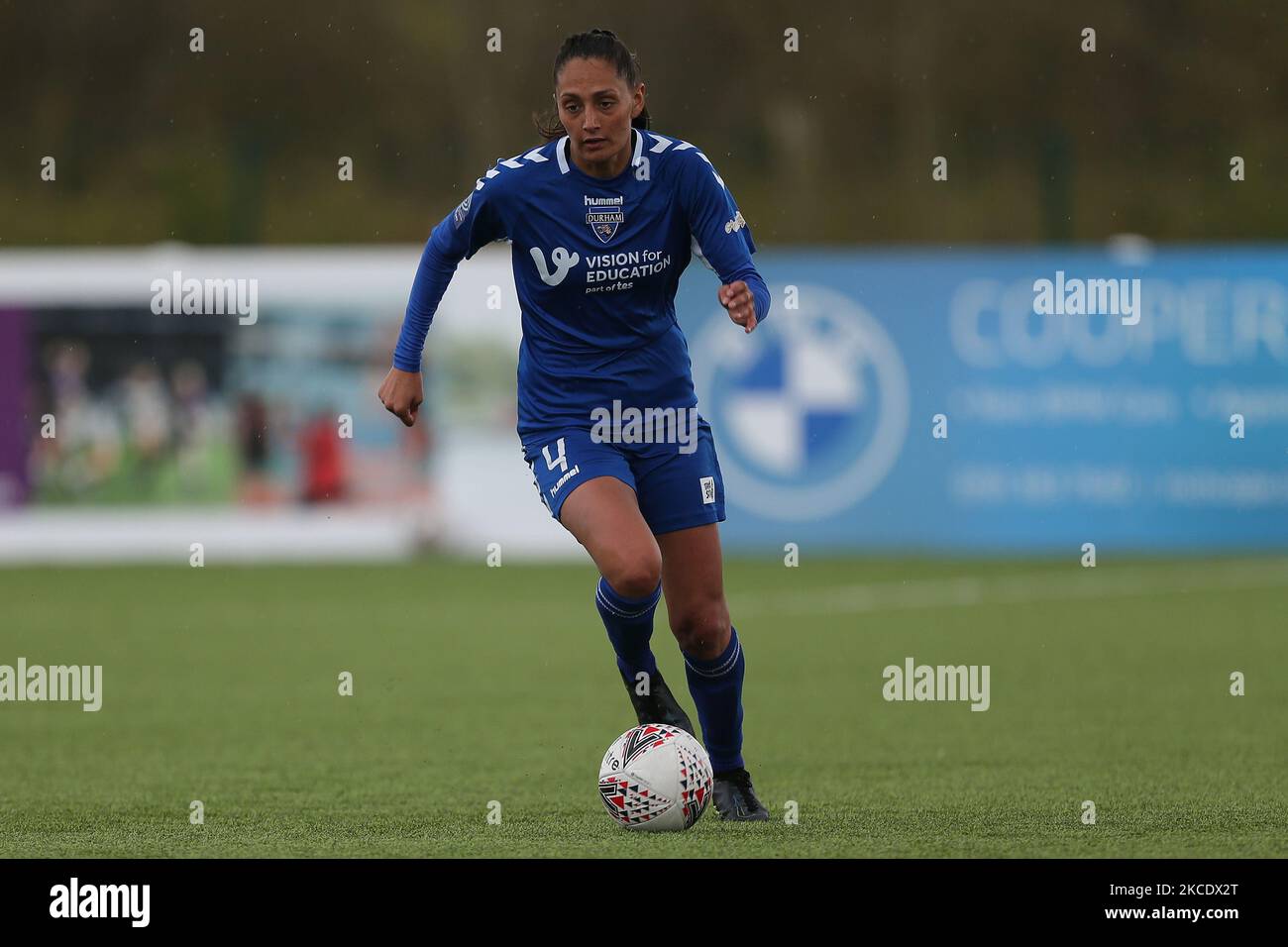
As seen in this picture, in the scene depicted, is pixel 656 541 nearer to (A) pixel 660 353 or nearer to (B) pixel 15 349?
(A) pixel 660 353

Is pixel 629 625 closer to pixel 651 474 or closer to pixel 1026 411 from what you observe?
pixel 651 474

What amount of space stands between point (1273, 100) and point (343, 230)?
973 centimetres

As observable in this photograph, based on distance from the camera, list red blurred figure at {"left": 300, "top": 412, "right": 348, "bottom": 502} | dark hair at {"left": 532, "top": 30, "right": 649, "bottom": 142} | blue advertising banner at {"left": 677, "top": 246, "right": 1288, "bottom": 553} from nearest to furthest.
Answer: dark hair at {"left": 532, "top": 30, "right": 649, "bottom": 142}, blue advertising banner at {"left": 677, "top": 246, "right": 1288, "bottom": 553}, red blurred figure at {"left": 300, "top": 412, "right": 348, "bottom": 502}

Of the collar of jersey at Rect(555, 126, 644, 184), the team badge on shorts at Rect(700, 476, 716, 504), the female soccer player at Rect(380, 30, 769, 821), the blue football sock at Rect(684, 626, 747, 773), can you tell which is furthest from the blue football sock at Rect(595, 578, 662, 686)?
the collar of jersey at Rect(555, 126, 644, 184)

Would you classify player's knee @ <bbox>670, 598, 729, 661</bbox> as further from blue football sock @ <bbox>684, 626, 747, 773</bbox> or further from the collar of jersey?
the collar of jersey

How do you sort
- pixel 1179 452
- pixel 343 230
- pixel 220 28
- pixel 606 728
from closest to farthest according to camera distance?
pixel 606 728 < pixel 1179 452 < pixel 343 230 < pixel 220 28

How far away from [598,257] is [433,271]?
58 centimetres

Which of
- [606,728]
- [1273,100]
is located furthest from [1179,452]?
[606,728]

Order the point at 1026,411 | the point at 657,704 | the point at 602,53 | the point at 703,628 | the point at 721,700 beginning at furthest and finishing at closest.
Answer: the point at 1026,411, the point at 657,704, the point at 721,700, the point at 703,628, the point at 602,53

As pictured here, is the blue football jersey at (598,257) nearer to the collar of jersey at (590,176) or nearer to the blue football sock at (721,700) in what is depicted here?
the collar of jersey at (590,176)

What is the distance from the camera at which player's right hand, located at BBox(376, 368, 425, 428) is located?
639 cm

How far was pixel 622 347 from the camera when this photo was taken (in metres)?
6.37

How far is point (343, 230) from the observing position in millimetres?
22109

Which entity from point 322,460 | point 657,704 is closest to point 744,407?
point 322,460
